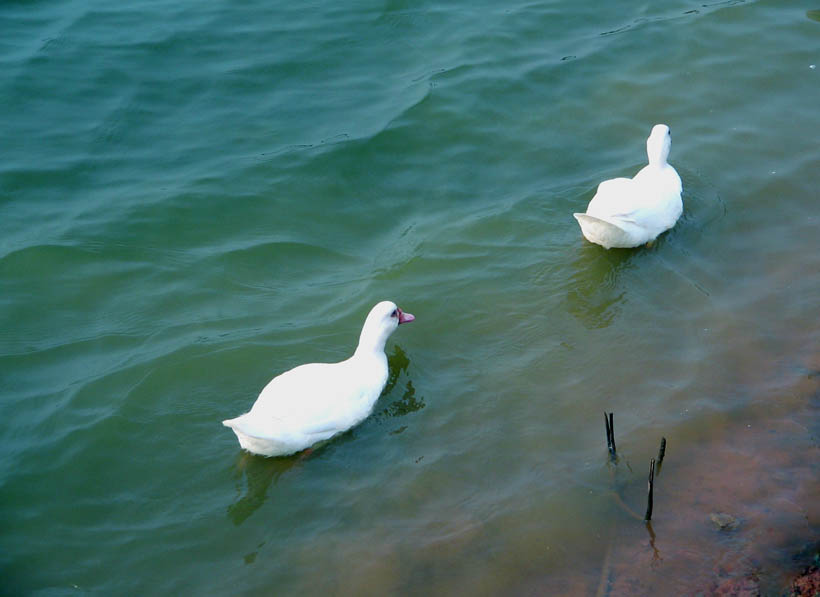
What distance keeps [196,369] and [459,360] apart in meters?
2.06

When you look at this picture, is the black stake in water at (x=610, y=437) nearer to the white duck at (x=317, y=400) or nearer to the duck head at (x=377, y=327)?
the white duck at (x=317, y=400)

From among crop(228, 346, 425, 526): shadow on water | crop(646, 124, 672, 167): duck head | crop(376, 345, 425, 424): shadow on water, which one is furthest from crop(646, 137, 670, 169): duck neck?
crop(228, 346, 425, 526): shadow on water

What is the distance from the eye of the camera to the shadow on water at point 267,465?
5.77 meters

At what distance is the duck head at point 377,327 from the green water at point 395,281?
39cm

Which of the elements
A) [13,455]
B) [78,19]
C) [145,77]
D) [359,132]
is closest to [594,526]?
[13,455]

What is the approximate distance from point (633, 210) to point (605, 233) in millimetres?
294

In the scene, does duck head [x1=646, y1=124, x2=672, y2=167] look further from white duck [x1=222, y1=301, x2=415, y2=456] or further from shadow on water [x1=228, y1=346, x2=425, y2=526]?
shadow on water [x1=228, y1=346, x2=425, y2=526]

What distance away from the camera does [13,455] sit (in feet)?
20.6

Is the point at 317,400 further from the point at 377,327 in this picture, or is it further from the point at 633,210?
the point at 633,210

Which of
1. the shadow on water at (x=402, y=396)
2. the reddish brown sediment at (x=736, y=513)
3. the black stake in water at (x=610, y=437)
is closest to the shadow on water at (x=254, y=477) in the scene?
the shadow on water at (x=402, y=396)

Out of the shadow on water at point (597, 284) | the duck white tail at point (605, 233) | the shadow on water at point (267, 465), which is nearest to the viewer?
the shadow on water at point (267, 465)

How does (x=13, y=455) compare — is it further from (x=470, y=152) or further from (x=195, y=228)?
(x=470, y=152)

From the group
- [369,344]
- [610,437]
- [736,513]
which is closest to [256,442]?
[369,344]

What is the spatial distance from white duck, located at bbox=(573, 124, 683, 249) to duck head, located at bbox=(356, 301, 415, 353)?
1.73m
